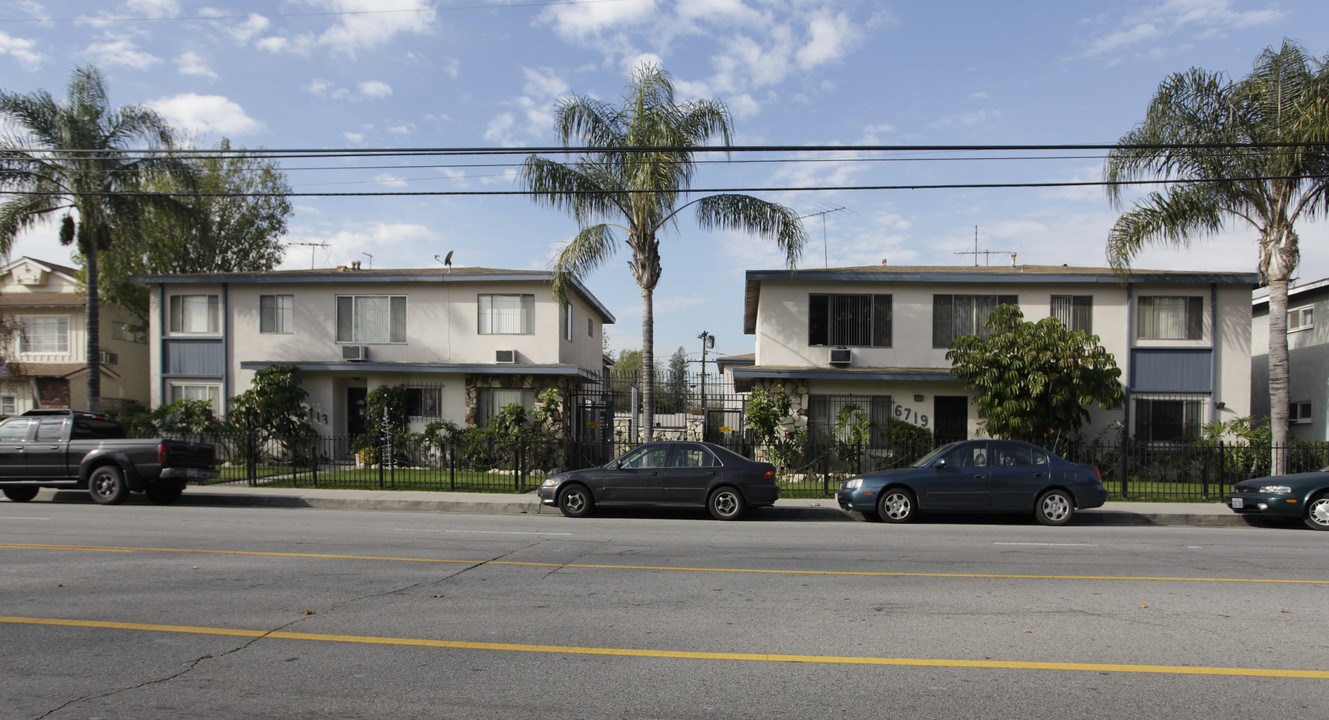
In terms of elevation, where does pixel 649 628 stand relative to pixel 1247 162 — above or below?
below

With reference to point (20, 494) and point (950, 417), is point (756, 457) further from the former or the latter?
point (20, 494)

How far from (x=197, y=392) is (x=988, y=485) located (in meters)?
22.1

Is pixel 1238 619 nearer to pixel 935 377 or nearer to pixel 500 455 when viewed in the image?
pixel 935 377

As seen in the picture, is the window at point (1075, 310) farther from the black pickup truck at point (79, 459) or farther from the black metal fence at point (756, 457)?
the black pickup truck at point (79, 459)

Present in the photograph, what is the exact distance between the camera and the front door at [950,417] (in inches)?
861

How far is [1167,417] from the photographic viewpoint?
2183 cm

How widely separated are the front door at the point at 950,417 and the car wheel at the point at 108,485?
18391 millimetres

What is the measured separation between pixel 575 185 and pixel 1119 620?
15.0 meters

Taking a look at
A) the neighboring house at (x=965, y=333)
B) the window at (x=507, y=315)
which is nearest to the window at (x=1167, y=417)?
the neighboring house at (x=965, y=333)

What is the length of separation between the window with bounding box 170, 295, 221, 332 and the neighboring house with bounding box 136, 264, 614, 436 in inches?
1.2

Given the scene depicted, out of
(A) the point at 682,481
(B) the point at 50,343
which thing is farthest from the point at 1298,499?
(B) the point at 50,343

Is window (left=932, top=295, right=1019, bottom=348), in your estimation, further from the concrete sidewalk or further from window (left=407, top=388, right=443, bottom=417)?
window (left=407, top=388, right=443, bottom=417)

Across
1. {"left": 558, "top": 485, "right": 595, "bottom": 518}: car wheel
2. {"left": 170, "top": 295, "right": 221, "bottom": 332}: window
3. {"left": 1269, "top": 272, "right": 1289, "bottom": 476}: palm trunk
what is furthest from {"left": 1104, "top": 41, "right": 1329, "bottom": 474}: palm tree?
{"left": 170, "top": 295, "right": 221, "bottom": 332}: window

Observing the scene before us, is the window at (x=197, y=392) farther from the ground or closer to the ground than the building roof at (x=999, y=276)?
closer to the ground
